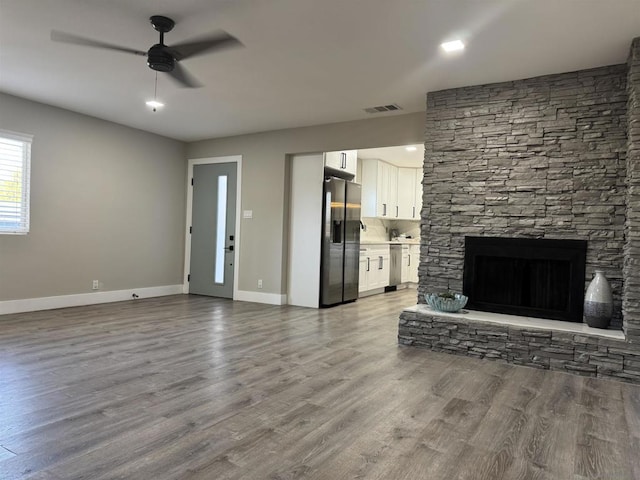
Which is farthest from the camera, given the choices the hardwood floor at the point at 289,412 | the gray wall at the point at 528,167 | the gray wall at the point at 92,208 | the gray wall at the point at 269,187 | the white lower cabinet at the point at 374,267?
the white lower cabinet at the point at 374,267

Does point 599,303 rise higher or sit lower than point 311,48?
lower

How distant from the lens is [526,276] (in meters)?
4.27

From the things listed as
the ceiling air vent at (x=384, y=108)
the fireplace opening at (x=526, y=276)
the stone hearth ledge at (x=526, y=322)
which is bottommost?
the stone hearth ledge at (x=526, y=322)

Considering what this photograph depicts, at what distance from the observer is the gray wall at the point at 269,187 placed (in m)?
6.20

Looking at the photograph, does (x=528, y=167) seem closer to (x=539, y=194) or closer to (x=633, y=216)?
(x=539, y=194)

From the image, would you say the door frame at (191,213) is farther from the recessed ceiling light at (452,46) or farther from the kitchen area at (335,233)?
the recessed ceiling light at (452,46)

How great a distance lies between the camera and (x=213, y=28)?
3336 mm

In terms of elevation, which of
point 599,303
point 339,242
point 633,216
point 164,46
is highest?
point 164,46

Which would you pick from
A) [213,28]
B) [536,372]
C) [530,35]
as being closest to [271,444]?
[536,372]

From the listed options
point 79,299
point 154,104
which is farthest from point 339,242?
point 79,299

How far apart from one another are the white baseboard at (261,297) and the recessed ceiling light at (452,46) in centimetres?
416

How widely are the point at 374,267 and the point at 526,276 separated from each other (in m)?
3.75

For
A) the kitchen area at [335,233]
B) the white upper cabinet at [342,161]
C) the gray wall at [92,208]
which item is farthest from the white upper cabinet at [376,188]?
the gray wall at [92,208]

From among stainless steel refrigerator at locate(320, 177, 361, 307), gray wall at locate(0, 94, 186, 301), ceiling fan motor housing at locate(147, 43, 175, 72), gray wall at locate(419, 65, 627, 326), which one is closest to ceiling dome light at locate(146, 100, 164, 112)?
gray wall at locate(0, 94, 186, 301)
